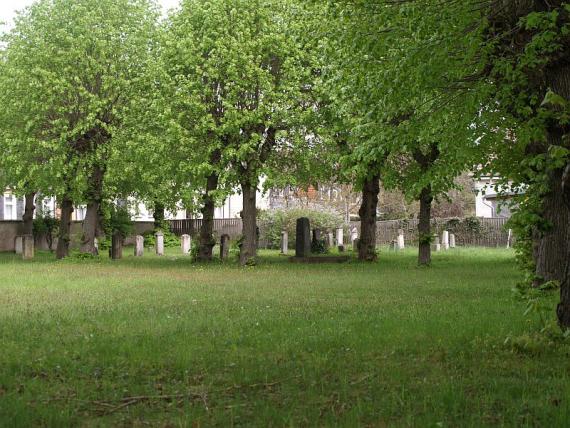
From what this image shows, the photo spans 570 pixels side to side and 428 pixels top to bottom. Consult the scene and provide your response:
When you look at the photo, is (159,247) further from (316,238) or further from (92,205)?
(316,238)

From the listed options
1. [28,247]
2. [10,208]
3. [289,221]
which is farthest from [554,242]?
[10,208]

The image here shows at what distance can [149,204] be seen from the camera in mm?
38562

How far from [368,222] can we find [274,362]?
872 inches

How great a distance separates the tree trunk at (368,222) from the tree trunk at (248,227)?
489 centimetres

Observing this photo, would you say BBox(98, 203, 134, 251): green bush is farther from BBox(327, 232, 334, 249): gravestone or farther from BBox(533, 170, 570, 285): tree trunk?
BBox(533, 170, 570, 285): tree trunk

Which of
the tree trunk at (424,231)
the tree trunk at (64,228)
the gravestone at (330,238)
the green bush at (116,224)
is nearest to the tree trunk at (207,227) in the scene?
the tree trunk at (64,228)

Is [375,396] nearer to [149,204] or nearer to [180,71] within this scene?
[180,71]

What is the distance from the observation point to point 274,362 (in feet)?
24.9

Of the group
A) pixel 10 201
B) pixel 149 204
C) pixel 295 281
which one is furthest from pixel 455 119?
pixel 10 201

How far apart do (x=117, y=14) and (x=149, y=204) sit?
12224 mm

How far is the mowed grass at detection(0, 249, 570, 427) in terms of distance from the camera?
564 cm

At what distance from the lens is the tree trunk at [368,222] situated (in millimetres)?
29219

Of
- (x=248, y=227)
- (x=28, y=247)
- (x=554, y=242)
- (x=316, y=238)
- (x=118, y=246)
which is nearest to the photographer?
(x=554, y=242)

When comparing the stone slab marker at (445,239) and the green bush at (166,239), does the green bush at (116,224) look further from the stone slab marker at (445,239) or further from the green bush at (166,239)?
the stone slab marker at (445,239)
